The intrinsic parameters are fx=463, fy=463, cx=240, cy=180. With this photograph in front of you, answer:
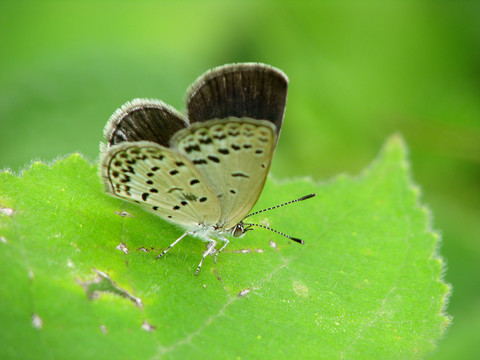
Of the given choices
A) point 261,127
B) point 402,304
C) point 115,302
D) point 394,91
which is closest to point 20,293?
point 115,302

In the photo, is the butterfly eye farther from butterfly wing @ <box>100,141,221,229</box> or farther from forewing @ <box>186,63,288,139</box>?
forewing @ <box>186,63,288,139</box>

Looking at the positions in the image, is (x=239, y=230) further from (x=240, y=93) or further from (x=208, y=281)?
(x=240, y=93)

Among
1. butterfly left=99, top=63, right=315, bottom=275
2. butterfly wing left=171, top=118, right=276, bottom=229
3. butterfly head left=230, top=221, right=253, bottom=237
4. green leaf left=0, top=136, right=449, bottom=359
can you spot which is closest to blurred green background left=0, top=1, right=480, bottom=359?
green leaf left=0, top=136, right=449, bottom=359

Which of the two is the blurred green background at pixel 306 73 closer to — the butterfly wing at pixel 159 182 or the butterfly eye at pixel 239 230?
the butterfly wing at pixel 159 182

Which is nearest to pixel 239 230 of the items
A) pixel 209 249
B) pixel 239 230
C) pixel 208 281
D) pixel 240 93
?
pixel 239 230

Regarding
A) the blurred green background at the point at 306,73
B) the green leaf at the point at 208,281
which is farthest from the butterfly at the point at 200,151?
the blurred green background at the point at 306,73

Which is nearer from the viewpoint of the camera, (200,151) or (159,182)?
(200,151)
